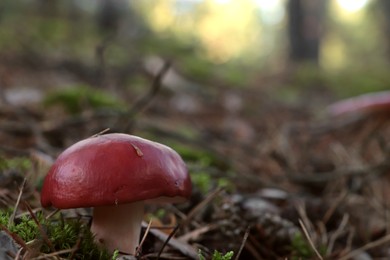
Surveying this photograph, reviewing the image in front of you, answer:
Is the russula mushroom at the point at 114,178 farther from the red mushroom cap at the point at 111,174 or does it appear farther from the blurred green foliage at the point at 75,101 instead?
the blurred green foliage at the point at 75,101

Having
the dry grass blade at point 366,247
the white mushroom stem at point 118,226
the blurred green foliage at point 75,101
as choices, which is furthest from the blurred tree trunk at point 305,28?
the white mushroom stem at point 118,226

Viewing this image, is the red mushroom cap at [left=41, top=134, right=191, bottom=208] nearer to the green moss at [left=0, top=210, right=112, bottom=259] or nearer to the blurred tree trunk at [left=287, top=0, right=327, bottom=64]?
the green moss at [left=0, top=210, right=112, bottom=259]

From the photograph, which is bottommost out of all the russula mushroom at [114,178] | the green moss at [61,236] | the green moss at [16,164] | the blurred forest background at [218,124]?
the blurred forest background at [218,124]

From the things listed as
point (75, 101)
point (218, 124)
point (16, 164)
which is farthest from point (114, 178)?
point (218, 124)

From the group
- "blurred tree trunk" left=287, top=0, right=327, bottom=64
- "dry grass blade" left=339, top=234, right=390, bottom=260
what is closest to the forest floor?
"dry grass blade" left=339, top=234, right=390, bottom=260

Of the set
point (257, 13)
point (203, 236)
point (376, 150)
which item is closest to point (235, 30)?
point (257, 13)

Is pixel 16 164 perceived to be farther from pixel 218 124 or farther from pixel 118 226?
pixel 218 124

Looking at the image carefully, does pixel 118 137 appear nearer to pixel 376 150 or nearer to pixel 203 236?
pixel 203 236
